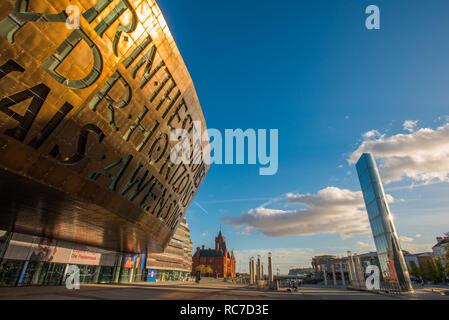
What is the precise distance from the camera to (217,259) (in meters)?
123

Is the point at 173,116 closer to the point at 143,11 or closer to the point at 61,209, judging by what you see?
the point at 143,11

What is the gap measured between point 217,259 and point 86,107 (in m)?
127

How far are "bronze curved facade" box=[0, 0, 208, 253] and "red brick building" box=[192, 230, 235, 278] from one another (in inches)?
4610

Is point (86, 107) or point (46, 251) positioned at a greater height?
point (86, 107)

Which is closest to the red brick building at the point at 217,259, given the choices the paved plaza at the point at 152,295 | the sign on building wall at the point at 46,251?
the sign on building wall at the point at 46,251

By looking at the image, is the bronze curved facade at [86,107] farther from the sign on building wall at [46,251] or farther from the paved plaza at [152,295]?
the sign on building wall at [46,251]

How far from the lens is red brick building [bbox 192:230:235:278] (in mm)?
121562

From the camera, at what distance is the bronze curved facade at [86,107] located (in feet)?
28.8

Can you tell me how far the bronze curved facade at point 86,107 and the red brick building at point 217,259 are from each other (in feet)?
384

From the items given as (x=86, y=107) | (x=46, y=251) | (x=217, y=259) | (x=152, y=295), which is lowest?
(x=152, y=295)

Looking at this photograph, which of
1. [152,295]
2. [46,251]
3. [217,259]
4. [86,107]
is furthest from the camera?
[217,259]

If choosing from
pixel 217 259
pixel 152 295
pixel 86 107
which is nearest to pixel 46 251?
pixel 152 295

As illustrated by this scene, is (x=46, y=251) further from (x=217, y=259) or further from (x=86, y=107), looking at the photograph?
(x=217, y=259)

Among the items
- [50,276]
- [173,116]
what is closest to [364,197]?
[173,116]
